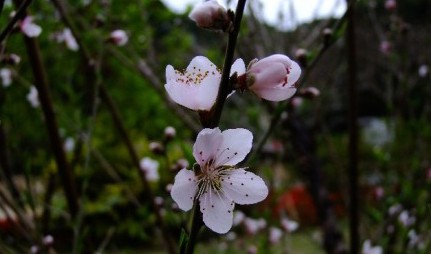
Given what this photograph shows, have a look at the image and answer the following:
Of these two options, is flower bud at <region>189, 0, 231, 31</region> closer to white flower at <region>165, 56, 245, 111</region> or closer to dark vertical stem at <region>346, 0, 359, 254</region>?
white flower at <region>165, 56, 245, 111</region>

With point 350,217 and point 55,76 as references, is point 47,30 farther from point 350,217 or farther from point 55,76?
point 350,217

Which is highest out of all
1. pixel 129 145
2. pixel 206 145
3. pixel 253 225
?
pixel 206 145

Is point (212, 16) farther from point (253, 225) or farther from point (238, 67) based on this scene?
point (253, 225)

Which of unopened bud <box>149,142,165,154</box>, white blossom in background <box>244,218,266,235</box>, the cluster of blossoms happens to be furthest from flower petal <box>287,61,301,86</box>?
white blossom in background <box>244,218,266,235</box>

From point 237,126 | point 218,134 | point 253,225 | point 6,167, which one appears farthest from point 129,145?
point 253,225

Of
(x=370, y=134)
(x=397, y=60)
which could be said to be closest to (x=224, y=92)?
(x=397, y=60)
